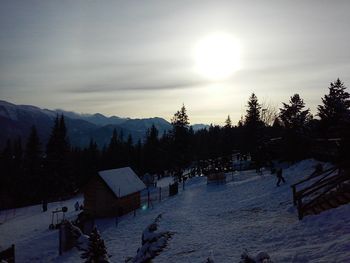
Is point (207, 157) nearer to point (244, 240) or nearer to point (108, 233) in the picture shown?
point (108, 233)

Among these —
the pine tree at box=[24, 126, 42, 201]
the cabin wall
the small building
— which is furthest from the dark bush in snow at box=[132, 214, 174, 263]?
the pine tree at box=[24, 126, 42, 201]

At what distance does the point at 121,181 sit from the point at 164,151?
4117 centimetres

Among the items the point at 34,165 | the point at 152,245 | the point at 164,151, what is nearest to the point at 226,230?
the point at 152,245

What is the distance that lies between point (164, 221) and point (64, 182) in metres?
30.5

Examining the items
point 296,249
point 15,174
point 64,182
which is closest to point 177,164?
point 64,182

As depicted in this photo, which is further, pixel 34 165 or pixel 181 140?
pixel 181 140

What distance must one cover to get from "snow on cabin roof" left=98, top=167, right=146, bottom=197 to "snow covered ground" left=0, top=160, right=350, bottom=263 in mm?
3467

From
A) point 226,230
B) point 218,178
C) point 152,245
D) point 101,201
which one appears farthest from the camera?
point 218,178

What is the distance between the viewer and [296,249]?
43.2ft

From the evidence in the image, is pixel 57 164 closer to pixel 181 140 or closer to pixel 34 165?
pixel 34 165

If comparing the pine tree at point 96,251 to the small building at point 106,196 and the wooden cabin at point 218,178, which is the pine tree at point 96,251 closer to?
the small building at point 106,196

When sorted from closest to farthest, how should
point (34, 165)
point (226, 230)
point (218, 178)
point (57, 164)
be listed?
point (226, 230) → point (218, 178) → point (57, 164) → point (34, 165)

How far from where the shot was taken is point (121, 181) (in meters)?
38.9

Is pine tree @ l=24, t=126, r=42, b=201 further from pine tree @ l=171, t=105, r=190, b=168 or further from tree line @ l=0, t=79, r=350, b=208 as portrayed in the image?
pine tree @ l=171, t=105, r=190, b=168
